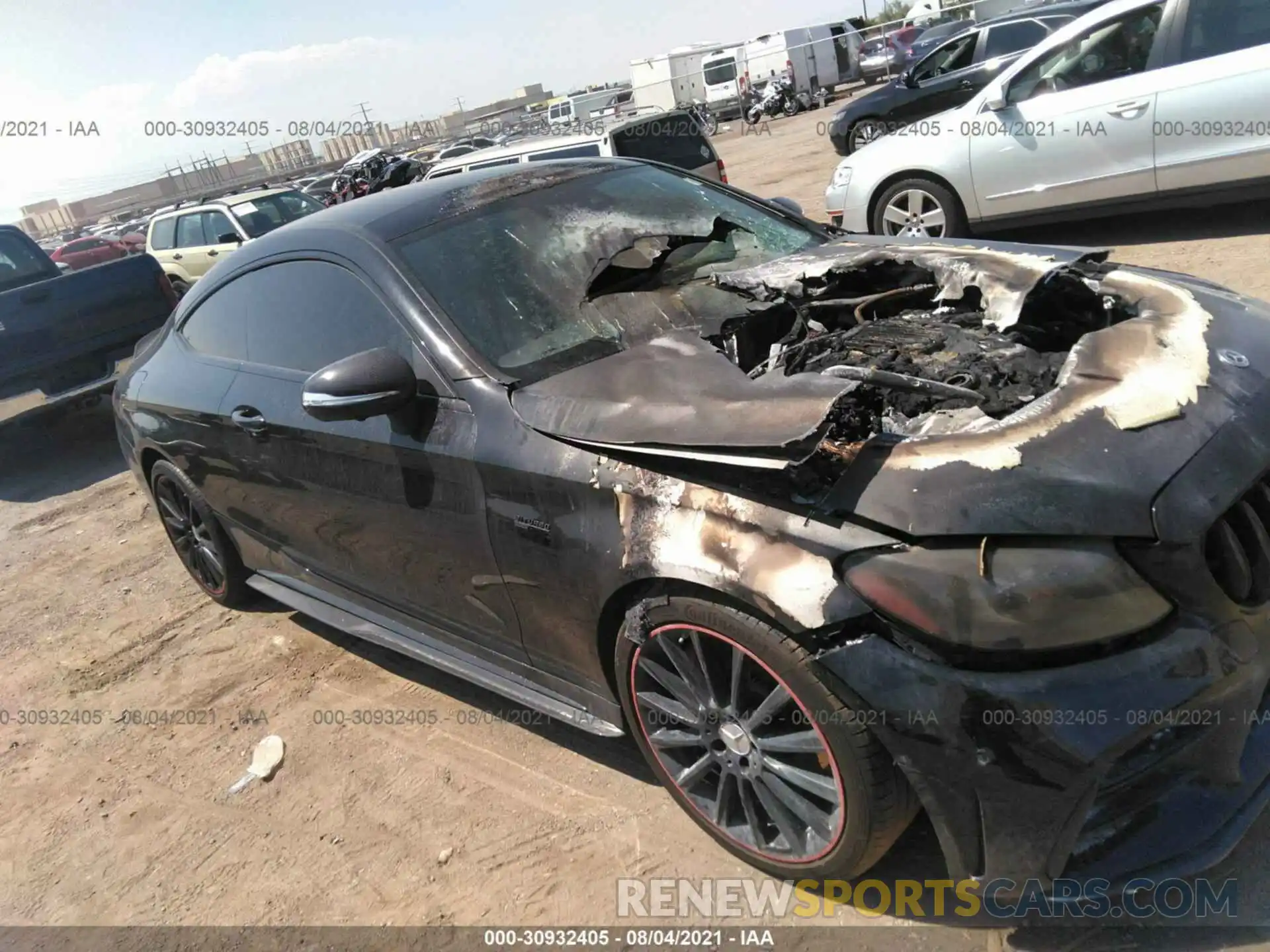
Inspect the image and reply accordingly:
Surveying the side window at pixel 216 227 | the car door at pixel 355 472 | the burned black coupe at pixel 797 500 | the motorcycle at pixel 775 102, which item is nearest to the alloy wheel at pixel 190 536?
the car door at pixel 355 472

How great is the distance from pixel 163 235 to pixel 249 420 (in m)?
11.7

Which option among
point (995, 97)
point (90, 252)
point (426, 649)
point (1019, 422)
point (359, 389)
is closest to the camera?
point (1019, 422)

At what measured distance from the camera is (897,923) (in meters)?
2.12

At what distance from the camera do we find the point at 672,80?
31.6 m

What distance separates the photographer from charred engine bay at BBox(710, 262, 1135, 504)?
2.08m

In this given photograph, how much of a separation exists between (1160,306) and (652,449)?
5.08 feet

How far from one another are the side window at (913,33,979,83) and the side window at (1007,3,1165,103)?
499 centimetres

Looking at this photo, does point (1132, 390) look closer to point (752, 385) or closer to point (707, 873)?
point (752, 385)

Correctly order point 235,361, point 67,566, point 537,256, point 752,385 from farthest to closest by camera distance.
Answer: point 67,566, point 235,361, point 537,256, point 752,385

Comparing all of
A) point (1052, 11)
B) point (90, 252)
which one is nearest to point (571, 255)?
point (1052, 11)

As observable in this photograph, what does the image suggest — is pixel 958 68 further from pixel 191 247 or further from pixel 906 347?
pixel 191 247

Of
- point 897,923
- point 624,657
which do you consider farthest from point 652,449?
point 897,923

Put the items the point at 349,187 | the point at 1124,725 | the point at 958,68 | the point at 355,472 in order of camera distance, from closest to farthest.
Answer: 1. the point at 1124,725
2. the point at 355,472
3. the point at 958,68
4. the point at 349,187

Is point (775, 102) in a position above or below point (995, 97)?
below
